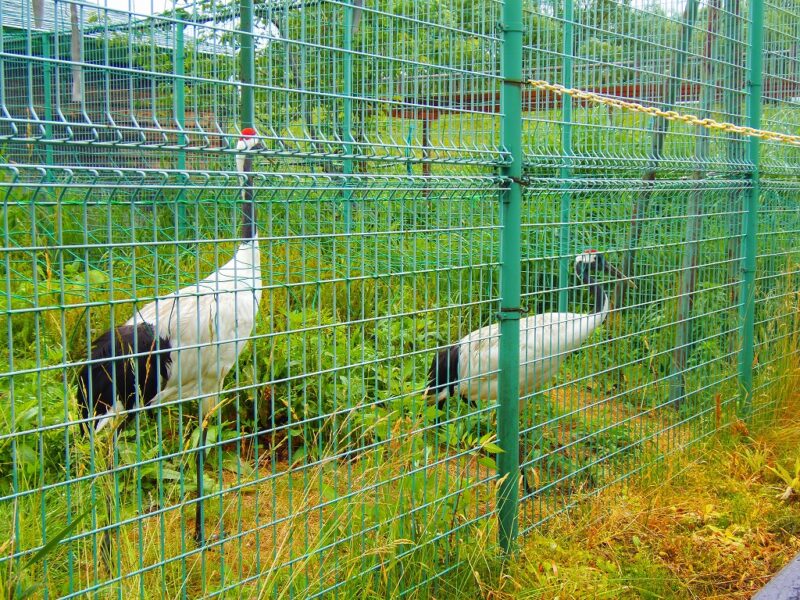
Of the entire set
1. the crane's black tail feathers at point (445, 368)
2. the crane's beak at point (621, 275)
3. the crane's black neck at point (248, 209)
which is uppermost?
the crane's black neck at point (248, 209)

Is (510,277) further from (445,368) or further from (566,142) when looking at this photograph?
(445,368)

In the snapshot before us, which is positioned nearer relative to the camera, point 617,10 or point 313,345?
point 617,10

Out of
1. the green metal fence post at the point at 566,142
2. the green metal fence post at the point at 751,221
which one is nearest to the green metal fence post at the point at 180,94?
the green metal fence post at the point at 566,142

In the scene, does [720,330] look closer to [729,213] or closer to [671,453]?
[729,213]

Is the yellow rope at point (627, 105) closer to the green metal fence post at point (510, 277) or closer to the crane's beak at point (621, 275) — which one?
the green metal fence post at point (510, 277)

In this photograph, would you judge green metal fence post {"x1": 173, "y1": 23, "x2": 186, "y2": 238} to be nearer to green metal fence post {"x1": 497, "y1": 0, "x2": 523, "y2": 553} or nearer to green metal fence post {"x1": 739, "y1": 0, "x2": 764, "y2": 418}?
green metal fence post {"x1": 497, "y1": 0, "x2": 523, "y2": 553}

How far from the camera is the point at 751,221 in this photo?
6.00 meters

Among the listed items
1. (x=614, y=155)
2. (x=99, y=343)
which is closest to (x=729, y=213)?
(x=614, y=155)

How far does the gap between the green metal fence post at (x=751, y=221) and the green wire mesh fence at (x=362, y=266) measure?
0.02 m

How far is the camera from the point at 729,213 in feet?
18.9

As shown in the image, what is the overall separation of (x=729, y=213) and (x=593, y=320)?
1.70 meters

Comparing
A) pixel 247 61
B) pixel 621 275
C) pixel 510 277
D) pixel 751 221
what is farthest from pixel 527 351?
pixel 751 221

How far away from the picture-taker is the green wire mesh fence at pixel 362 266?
2586 mm

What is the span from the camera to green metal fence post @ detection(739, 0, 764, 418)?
5.96 metres
